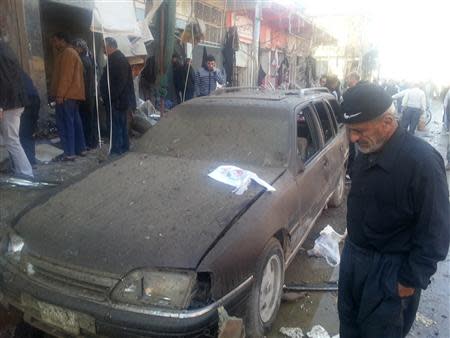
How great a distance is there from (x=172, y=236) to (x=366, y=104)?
4.19 ft

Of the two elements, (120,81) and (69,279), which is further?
(120,81)

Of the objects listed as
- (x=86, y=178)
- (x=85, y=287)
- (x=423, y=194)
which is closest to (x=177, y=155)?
(x=86, y=178)

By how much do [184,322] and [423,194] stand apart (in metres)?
1.29

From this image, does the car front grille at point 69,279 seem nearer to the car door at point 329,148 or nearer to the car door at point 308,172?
the car door at point 308,172

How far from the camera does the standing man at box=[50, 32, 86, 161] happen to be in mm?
6043

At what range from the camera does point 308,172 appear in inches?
142

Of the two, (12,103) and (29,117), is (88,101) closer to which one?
(29,117)

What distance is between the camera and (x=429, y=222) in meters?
1.72

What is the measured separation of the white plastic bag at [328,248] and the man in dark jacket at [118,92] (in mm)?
3877

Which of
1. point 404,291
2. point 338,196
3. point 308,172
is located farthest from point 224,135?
point 338,196

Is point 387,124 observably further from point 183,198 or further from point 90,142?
point 90,142

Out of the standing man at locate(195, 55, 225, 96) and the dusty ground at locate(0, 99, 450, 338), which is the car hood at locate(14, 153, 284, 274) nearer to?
the dusty ground at locate(0, 99, 450, 338)

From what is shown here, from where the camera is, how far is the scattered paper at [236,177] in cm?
289

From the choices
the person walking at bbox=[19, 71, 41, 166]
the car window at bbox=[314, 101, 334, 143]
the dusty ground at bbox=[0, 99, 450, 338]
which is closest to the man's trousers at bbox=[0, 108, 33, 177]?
the dusty ground at bbox=[0, 99, 450, 338]
